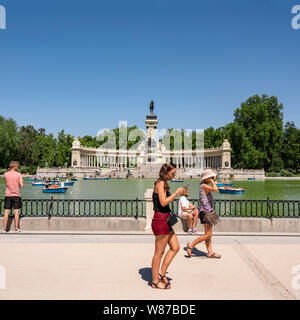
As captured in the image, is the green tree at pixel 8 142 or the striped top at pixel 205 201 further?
the green tree at pixel 8 142

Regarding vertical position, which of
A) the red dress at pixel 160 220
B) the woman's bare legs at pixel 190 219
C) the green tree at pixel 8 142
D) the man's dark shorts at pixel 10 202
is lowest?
the woman's bare legs at pixel 190 219

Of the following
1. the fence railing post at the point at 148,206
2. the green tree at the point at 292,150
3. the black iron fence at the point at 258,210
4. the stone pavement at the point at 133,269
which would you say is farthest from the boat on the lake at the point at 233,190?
the green tree at the point at 292,150

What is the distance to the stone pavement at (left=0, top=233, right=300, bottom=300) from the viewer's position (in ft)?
17.3

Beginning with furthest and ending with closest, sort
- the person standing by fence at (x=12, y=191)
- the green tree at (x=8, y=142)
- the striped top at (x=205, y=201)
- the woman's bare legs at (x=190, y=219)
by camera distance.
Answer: the green tree at (x=8, y=142) < the woman's bare legs at (x=190, y=219) < the person standing by fence at (x=12, y=191) < the striped top at (x=205, y=201)

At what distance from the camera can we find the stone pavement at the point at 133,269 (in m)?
5.27

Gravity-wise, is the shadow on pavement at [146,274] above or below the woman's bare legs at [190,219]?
below

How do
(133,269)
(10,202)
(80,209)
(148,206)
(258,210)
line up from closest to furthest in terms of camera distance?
(133,269) < (10,202) < (148,206) < (80,209) < (258,210)

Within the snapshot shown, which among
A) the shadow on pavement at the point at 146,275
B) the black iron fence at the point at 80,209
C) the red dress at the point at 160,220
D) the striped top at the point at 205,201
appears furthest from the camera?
the black iron fence at the point at 80,209

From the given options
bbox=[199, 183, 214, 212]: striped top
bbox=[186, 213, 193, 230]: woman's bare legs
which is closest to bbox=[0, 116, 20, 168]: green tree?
bbox=[186, 213, 193, 230]: woman's bare legs

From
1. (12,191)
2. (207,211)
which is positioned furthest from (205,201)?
(12,191)

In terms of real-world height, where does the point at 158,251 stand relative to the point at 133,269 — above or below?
above

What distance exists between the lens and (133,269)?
652cm

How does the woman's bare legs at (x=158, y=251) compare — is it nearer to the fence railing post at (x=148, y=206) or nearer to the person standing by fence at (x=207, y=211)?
the person standing by fence at (x=207, y=211)

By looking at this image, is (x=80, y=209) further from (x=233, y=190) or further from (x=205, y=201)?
(x=233, y=190)
